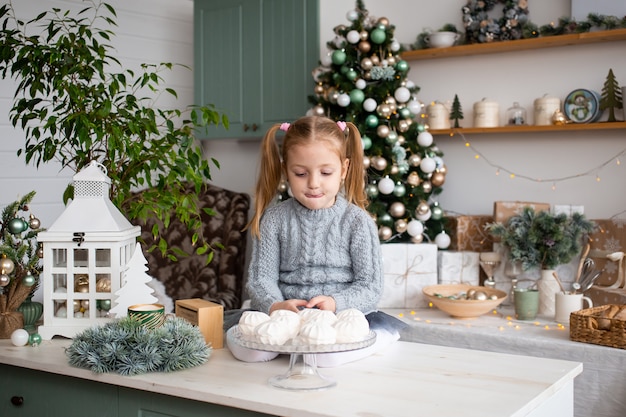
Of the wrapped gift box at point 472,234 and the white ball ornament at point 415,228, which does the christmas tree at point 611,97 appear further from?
the white ball ornament at point 415,228

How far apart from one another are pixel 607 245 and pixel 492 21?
47.3 inches

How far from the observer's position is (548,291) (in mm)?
3404

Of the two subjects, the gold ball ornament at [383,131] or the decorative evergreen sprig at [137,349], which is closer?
the decorative evergreen sprig at [137,349]

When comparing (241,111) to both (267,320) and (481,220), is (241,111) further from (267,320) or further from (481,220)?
(267,320)

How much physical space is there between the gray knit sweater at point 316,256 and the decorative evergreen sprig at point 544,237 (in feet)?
4.52

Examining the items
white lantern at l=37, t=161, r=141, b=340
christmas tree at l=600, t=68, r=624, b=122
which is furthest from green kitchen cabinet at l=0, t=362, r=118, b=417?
christmas tree at l=600, t=68, r=624, b=122

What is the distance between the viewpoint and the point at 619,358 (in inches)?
110

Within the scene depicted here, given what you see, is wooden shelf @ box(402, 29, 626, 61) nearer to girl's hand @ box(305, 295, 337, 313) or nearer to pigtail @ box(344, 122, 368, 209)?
pigtail @ box(344, 122, 368, 209)

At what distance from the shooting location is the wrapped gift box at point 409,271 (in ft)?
12.0

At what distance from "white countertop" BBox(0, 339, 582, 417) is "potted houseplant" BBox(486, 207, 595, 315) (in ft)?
4.99

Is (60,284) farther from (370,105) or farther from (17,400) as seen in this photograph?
(370,105)

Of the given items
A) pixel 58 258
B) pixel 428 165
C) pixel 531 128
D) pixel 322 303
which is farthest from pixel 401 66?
pixel 58 258

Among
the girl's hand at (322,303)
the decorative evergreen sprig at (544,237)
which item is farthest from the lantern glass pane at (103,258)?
the decorative evergreen sprig at (544,237)

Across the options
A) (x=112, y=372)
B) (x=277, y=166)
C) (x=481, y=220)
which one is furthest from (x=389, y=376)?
(x=481, y=220)
